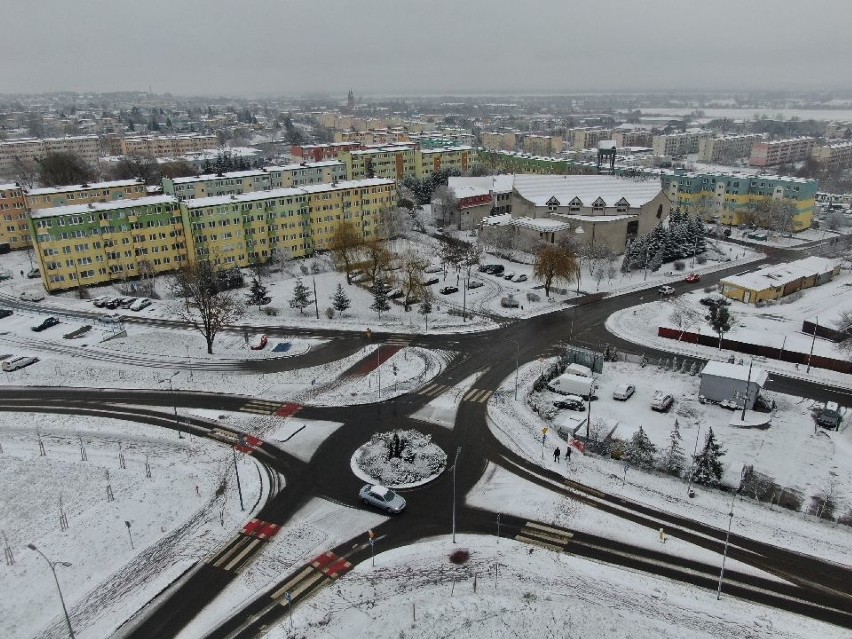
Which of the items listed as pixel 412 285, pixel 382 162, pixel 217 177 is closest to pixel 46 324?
pixel 412 285

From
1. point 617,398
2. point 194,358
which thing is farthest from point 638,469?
point 194,358

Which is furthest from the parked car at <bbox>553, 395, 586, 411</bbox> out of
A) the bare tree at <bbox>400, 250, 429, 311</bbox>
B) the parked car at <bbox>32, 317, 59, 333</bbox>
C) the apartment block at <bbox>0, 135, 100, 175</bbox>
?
the apartment block at <bbox>0, 135, 100, 175</bbox>

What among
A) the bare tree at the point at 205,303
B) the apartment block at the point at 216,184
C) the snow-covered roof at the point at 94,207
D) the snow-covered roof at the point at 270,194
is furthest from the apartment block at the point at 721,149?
the snow-covered roof at the point at 94,207

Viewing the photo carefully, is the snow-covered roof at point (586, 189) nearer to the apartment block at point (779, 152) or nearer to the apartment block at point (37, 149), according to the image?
the apartment block at point (779, 152)

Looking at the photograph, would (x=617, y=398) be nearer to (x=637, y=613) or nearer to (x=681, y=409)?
(x=681, y=409)

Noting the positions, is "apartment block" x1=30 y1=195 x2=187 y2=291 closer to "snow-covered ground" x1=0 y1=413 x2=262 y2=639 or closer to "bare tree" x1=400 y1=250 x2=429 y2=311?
"bare tree" x1=400 y1=250 x2=429 y2=311

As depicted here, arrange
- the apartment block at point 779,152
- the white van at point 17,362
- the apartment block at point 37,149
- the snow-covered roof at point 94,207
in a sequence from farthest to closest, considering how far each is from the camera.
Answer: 1. the apartment block at point 779,152
2. the apartment block at point 37,149
3. the snow-covered roof at point 94,207
4. the white van at point 17,362
